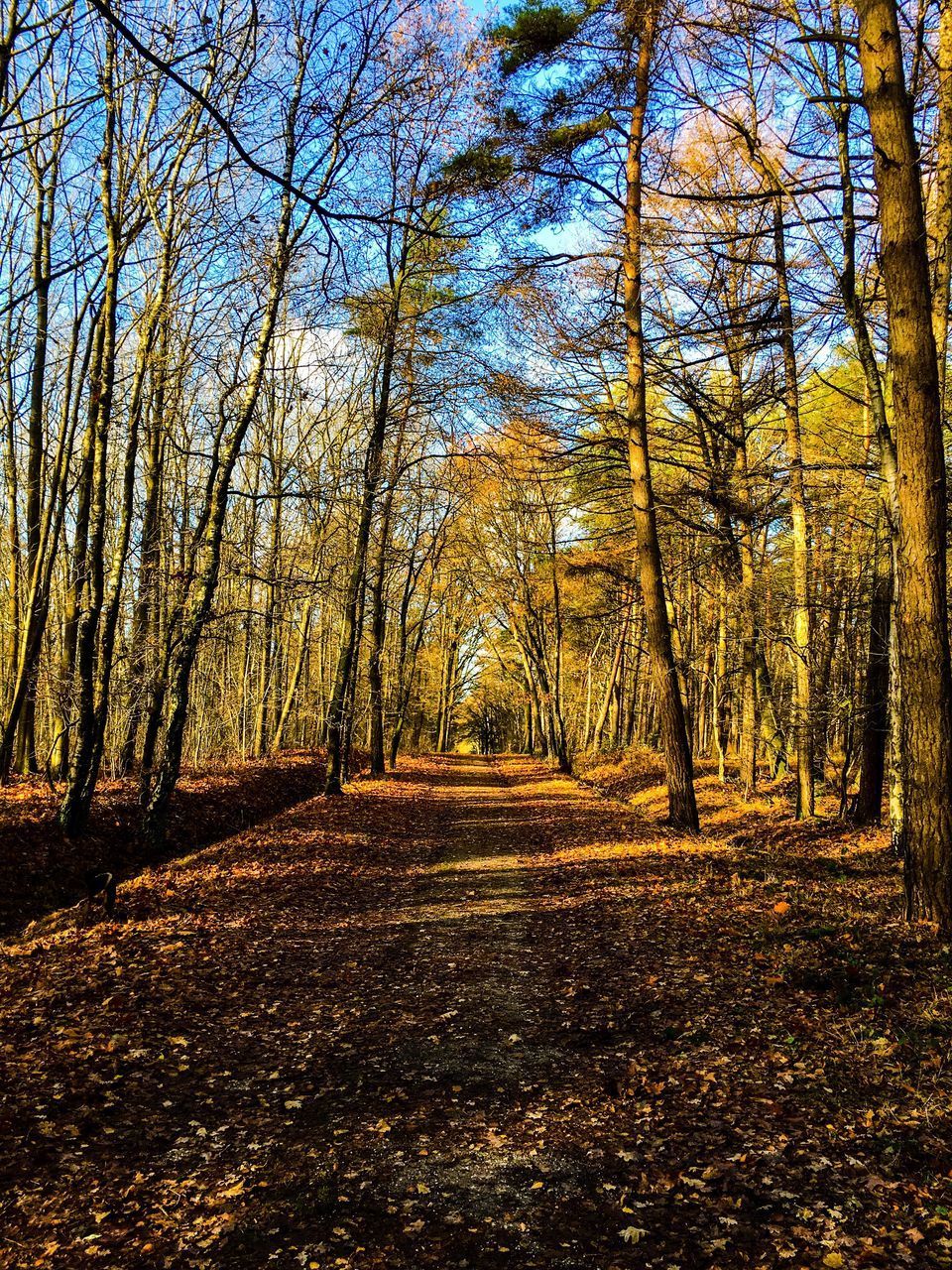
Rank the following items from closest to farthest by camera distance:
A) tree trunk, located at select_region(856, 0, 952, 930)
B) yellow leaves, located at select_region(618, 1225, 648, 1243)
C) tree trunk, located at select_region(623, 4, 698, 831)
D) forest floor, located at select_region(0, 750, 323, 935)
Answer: yellow leaves, located at select_region(618, 1225, 648, 1243), tree trunk, located at select_region(856, 0, 952, 930), forest floor, located at select_region(0, 750, 323, 935), tree trunk, located at select_region(623, 4, 698, 831)

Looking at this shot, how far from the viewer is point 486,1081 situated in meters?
4.44

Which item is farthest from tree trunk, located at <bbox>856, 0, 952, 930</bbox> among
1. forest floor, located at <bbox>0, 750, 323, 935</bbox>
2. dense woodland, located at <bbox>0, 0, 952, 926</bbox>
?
forest floor, located at <bbox>0, 750, 323, 935</bbox>

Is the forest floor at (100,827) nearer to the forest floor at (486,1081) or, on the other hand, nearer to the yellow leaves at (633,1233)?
the forest floor at (486,1081)

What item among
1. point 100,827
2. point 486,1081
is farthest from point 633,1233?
point 100,827

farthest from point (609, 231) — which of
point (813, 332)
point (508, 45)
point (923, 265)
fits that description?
A: point (923, 265)

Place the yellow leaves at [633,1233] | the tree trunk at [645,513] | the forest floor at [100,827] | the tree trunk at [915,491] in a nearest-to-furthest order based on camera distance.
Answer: the yellow leaves at [633,1233] → the tree trunk at [915,491] → the forest floor at [100,827] → the tree trunk at [645,513]

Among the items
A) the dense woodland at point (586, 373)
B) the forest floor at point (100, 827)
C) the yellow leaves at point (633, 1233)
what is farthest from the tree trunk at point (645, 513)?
the yellow leaves at point (633, 1233)

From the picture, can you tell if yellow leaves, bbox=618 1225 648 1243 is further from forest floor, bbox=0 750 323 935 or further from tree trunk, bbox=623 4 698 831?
tree trunk, bbox=623 4 698 831

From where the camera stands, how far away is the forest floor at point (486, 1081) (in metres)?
3.10

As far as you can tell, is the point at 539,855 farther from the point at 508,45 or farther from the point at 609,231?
the point at 508,45

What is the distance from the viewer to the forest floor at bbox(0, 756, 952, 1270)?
3.10 meters

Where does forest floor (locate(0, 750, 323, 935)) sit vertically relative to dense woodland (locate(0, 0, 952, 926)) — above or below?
below

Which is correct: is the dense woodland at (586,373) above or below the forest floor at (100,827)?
above

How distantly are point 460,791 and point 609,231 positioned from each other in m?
14.8
